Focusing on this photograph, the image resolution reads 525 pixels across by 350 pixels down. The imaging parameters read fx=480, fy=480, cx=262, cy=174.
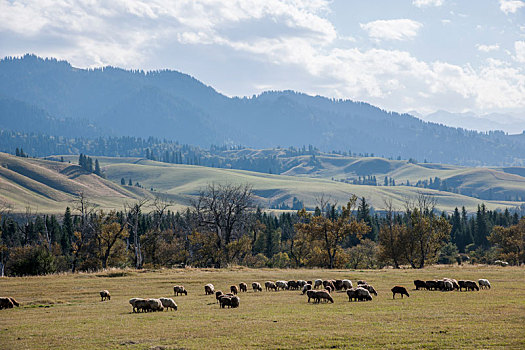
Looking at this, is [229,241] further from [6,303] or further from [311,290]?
[6,303]

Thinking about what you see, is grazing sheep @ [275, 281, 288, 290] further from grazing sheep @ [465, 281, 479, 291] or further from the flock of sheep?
grazing sheep @ [465, 281, 479, 291]

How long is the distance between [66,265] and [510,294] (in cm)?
9595

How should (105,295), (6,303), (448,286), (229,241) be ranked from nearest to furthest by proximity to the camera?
(6,303), (105,295), (448,286), (229,241)

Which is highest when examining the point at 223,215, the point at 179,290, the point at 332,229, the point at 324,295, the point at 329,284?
the point at 223,215

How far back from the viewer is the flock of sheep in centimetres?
3506

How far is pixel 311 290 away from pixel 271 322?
436 inches

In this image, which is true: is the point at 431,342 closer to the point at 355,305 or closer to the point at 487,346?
the point at 487,346

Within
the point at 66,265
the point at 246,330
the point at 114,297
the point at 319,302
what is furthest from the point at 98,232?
the point at 246,330

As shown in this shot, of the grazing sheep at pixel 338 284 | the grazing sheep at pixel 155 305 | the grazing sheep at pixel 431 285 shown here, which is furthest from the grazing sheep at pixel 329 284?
the grazing sheep at pixel 155 305

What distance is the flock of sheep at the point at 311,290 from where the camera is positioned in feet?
115

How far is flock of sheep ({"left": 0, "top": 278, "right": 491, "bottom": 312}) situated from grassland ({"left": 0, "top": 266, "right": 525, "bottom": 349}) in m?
0.89

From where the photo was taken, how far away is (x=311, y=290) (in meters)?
38.2

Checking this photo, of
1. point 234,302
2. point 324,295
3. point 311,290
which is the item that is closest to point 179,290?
point 234,302

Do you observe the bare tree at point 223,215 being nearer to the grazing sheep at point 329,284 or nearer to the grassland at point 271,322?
the grassland at point 271,322
